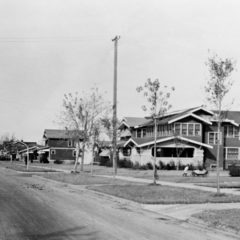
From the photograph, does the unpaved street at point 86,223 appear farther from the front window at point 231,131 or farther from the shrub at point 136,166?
the front window at point 231,131

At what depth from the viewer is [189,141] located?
55.1 m

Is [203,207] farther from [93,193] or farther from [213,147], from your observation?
[213,147]

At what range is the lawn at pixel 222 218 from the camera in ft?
38.5

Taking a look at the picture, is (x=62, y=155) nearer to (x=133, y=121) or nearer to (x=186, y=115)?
(x=133, y=121)

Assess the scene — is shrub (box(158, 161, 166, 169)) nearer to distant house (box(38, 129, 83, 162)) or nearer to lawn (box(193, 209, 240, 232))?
lawn (box(193, 209, 240, 232))

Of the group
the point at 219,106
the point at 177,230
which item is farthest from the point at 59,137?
the point at 177,230

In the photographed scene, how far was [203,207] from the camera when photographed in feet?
53.1

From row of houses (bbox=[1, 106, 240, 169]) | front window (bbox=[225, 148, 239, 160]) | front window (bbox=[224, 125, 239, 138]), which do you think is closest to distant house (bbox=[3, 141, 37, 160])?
row of houses (bbox=[1, 106, 240, 169])

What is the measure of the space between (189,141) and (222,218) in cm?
4260

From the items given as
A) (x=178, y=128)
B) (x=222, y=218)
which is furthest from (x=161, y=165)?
(x=222, y=218)

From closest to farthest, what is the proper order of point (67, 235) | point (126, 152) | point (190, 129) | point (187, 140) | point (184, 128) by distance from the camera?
point (67, 235), point (187, 140), point (184, 128), point (190, 129), point (126, 152)

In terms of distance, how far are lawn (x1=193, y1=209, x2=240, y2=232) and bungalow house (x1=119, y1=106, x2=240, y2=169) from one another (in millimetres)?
39829

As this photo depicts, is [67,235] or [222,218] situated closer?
[67,235]

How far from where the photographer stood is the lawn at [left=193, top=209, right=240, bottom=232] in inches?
463
